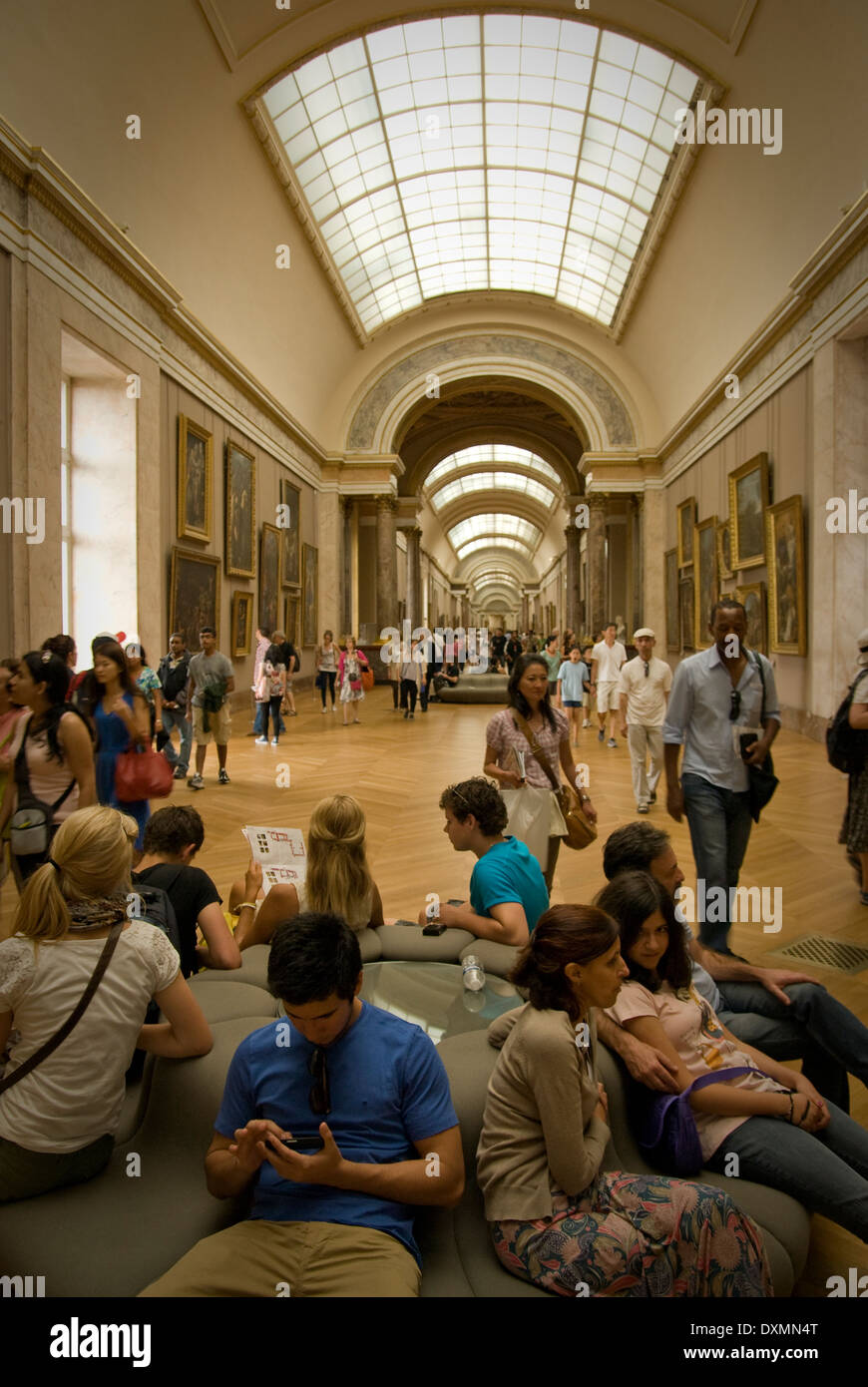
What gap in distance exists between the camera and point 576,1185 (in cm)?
179

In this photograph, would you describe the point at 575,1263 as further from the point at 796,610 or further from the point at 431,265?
the point at 431,265

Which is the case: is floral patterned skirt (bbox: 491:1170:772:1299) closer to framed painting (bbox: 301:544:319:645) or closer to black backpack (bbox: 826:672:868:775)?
black backpack (bbox: 826:672:868:775)

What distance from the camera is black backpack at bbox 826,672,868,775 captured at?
15.6 ft

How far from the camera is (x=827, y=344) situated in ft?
34.6

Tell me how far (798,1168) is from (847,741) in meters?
3.25

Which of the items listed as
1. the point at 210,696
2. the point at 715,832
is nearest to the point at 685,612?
the point at 210,696

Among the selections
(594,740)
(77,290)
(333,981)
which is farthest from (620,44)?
(333,981)

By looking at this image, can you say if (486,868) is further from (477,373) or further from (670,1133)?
(477,373)

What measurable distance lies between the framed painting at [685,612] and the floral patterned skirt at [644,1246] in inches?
679

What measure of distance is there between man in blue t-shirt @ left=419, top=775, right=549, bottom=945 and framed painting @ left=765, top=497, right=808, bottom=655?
9496 mm

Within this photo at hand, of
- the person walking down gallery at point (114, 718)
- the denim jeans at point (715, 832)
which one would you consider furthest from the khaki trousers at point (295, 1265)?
the person walking down gallery at point (114, 718)

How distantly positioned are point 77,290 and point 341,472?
14.3 metres

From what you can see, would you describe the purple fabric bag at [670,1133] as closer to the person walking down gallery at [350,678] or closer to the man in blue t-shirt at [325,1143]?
the man in blue t-shirt at [325,1143]
